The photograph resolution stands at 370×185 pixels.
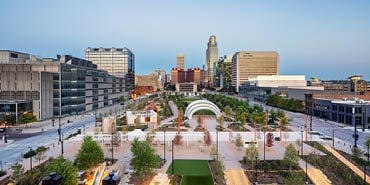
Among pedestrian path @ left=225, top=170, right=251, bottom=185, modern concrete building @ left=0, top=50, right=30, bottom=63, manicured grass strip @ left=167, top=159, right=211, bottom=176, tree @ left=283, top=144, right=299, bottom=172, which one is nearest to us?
pedestrian path @ left=225, top=170, right=251, bottom=185

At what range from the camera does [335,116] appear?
7381 centimetres

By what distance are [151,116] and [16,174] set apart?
144ft

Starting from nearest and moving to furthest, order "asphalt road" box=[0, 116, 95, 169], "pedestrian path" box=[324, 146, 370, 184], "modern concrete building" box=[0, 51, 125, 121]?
"pedestrian path" box=[324, 146, 370, 184] → "asphalt road" box=[0, 116, 95, 169] → "modern concrete building" box=[0, 51, 125, 121]

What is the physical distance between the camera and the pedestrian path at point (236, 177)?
29.3 m

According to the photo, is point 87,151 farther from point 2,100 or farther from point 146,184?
point 2,100

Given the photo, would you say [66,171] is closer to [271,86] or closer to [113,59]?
[271,86]

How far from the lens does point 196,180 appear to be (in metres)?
30.1

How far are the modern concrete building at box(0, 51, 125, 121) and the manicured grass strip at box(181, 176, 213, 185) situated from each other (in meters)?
49.2

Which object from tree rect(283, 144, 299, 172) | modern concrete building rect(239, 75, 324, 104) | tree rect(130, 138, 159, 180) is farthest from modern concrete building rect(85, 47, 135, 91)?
tree rect(283, 144, 299, 172)

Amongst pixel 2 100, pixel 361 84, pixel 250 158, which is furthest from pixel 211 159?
pixel 361 84

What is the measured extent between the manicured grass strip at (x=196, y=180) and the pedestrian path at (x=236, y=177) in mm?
1714

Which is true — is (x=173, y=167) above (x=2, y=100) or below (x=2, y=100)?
below

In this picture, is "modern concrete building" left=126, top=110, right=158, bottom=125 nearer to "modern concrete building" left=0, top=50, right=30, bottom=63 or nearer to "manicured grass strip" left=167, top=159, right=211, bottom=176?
"manicured grass strip" left=167, top=159, right=211, bottom=176

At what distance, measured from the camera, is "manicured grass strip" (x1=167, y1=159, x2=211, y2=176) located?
3225 centimetres
